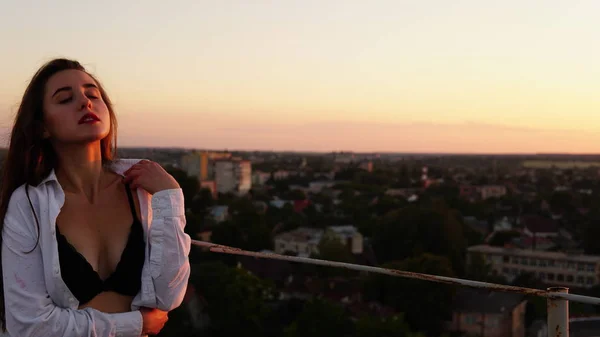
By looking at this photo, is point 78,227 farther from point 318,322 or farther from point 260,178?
point 260,178

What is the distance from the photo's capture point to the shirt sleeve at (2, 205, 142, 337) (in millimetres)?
1069

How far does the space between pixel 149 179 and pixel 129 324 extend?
0.27 meters

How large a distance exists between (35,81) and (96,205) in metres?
0.25

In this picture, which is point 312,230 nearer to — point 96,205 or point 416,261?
point 416,261

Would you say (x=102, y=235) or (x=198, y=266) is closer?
(x=102, y=235)

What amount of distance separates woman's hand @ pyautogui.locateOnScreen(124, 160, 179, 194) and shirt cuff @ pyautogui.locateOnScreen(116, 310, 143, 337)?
23 centimetres

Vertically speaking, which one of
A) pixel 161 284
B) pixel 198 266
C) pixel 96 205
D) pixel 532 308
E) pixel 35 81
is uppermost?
pixel 35 81

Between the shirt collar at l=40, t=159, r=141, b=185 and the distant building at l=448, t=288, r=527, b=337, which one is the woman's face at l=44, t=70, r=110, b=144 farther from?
the distant building at l=448, t=288, r=527, b=337

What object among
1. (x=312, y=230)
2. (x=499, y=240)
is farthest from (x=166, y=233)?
(x=499, y=240)

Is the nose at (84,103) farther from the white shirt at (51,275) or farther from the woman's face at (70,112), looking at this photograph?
the white shirt at (51,275)

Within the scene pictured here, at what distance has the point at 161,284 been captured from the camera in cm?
118

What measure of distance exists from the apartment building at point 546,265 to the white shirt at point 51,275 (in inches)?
839

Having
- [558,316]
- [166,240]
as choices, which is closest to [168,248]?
[166,240]

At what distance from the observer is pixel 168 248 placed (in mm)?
1173
